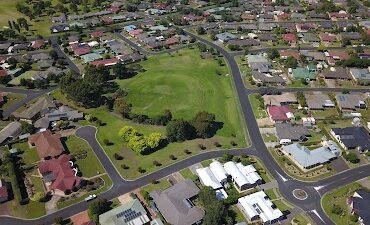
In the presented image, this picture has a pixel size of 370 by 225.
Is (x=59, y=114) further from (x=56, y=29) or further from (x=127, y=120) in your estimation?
(x=56, y=29)

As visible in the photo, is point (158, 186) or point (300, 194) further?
point (158, 186)

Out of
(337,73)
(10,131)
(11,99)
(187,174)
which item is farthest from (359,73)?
(11,99)

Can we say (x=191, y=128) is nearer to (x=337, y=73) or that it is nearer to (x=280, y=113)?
(x=280, y=113)

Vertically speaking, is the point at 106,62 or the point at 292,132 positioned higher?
the point at 106,62

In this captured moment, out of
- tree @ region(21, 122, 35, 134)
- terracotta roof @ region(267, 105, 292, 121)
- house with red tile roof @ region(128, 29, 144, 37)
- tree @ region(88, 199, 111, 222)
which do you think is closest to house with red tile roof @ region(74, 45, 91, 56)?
house with red tile roof @ region(128, 29, 144, 37)

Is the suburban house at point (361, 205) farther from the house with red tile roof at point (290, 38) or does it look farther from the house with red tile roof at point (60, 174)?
the house with red tile roof at point (290, 38)

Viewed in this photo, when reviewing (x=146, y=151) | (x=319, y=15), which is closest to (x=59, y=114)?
(x=146, y=151)
